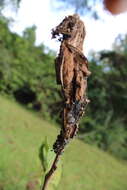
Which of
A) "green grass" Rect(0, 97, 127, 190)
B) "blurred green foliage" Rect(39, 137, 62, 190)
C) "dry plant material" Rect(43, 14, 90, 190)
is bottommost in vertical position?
"green grass" Rect(0, 97, 127, 190)

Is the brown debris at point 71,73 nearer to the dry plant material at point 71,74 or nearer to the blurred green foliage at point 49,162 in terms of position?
the dry plant material at point 71,74

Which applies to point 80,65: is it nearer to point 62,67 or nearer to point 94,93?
point 62,67

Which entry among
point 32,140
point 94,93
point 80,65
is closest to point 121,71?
point 94,93

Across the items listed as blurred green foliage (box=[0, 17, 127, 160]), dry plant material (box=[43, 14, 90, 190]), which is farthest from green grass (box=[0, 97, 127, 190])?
blurred green foliage (box=[0, 17, 127, 160])

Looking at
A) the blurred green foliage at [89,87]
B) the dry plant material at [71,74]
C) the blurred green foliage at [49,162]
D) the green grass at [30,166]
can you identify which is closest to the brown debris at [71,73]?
the dry plant material at [71,74]

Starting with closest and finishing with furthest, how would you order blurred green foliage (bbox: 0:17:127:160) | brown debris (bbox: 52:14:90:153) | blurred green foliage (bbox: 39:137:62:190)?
brown debris (bbox: 52:14:90:153)
blurred green foliage (bbox: 39:137:62:190)
blurred green foliage (bbox: 0:17:127:160)

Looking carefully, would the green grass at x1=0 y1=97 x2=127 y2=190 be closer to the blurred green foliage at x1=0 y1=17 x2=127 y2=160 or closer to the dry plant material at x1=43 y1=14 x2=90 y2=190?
the dry plant material at x1=43 y1=14 x2=90 y2=190
